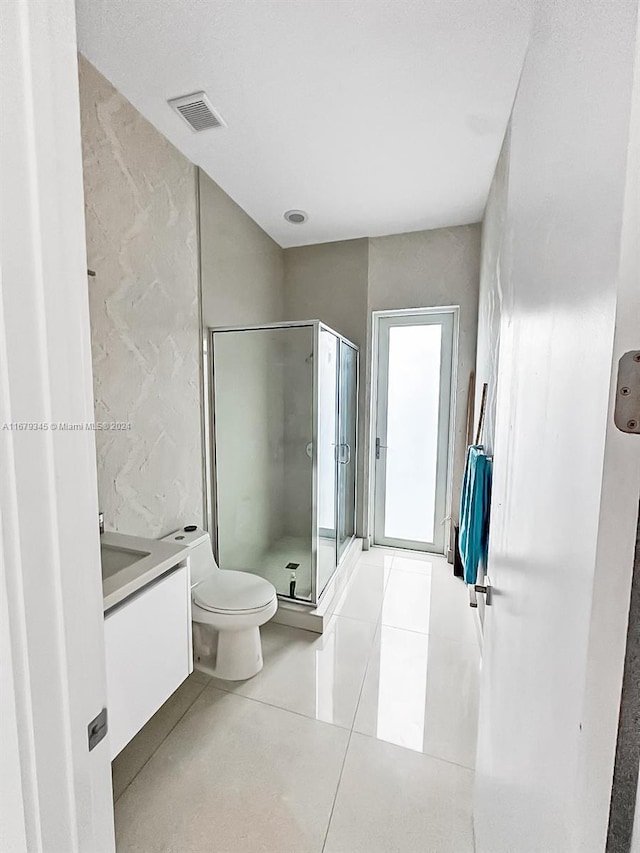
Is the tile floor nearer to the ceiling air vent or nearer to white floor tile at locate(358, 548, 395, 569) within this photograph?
white floor tile at locate(358, 548, 395, 569)

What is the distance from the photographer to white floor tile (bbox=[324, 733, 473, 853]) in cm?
119

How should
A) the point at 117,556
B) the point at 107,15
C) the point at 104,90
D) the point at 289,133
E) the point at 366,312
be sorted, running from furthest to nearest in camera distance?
the point at 366,312
the point at 289,133
the point at 104,90
the point at 117,556
the point at 107,15

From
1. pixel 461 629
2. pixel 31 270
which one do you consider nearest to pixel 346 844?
pixel 461 629

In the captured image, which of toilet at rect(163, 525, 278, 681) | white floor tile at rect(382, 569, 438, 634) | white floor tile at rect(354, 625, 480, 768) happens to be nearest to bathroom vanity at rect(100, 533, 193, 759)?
toilet at rect(163, 525, 278, 681)

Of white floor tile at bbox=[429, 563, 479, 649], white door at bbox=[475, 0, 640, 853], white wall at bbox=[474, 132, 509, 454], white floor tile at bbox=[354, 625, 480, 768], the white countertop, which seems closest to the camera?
white door at bbox=[475, 0, 640, 853]

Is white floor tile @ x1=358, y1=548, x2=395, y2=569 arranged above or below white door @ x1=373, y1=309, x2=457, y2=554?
below

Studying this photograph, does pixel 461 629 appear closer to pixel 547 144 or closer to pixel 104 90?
pixel 547 144

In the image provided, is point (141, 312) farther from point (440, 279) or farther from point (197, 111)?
point (440, 279)

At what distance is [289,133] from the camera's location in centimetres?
184

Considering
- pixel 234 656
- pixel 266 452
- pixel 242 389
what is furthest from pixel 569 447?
pixel 266 452

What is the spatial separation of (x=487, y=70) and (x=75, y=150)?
178 cm

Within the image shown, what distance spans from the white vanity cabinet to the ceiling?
198cm

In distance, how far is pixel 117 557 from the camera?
1421 mm

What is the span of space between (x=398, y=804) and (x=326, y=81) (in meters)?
2.80
